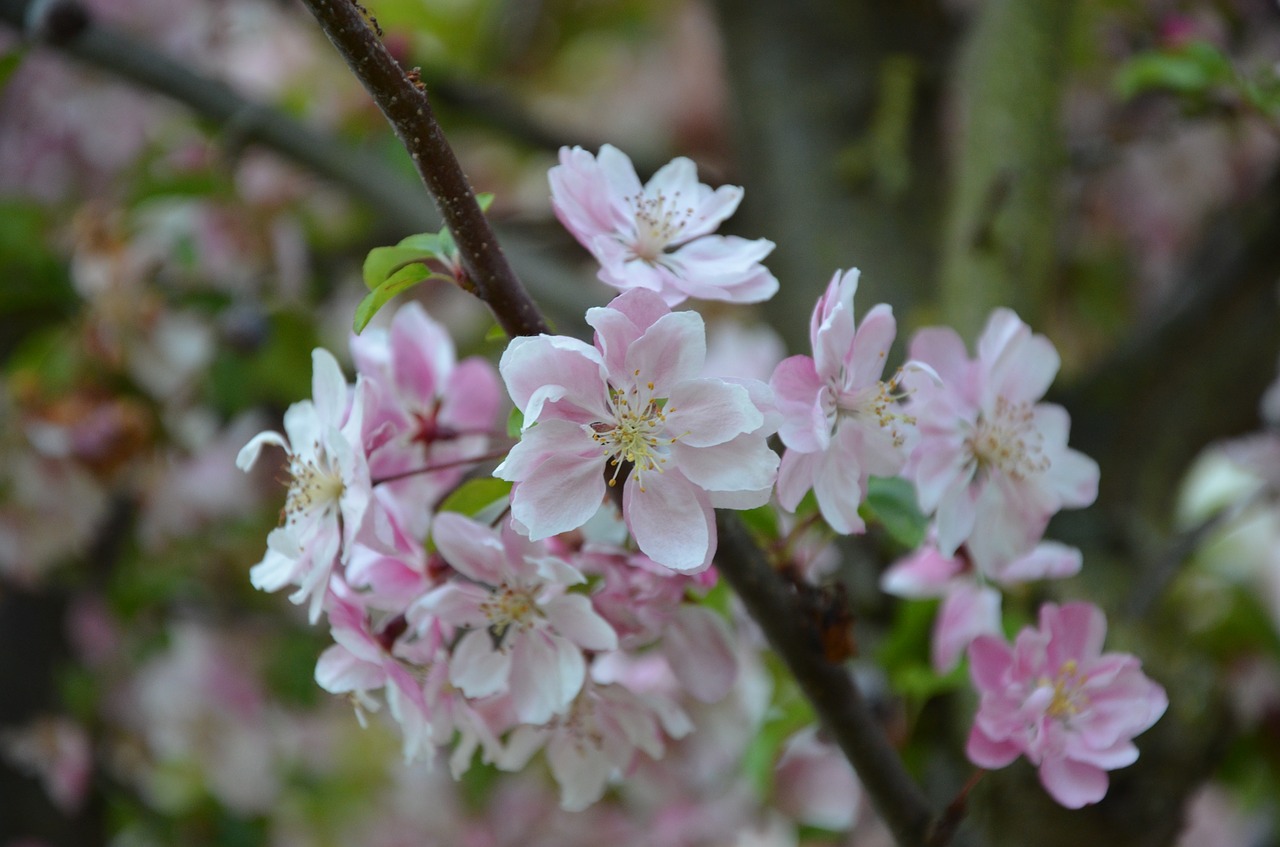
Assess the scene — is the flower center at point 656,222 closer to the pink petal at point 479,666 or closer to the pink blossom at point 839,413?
the pink blossom at point 839,413

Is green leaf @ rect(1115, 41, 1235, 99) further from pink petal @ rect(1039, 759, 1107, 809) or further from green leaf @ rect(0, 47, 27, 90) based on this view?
green leaf @ rect(0, 47, 27, 90)

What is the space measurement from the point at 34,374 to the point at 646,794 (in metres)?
0.87

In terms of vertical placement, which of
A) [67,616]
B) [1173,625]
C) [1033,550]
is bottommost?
[67,616]

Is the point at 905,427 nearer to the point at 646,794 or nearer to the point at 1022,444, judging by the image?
the point at 1022,444

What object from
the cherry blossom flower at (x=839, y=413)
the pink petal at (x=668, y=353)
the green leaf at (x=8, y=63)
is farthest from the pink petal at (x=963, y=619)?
the green leaf at (x=8, y=63)

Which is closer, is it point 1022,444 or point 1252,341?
point 1022,444

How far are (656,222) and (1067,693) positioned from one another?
31cm

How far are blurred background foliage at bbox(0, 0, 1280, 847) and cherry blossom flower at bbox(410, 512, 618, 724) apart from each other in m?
0.31

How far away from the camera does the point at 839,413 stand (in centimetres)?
50

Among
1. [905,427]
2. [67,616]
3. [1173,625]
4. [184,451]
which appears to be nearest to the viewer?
[905,427]

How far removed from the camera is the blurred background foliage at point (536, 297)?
0.91 meters

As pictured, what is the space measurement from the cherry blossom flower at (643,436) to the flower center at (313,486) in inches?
4.8

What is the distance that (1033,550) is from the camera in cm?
57

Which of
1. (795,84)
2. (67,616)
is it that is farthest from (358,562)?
(67,616)
